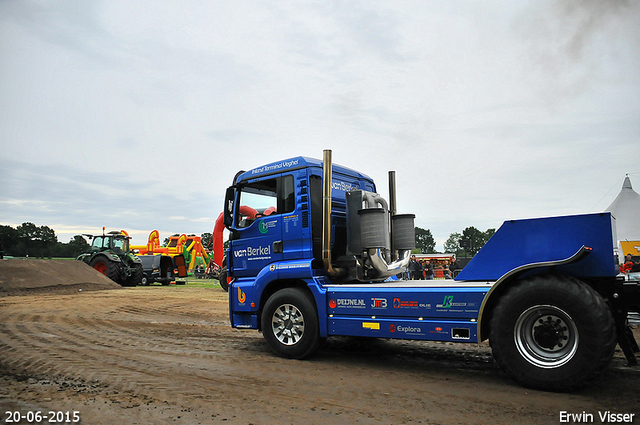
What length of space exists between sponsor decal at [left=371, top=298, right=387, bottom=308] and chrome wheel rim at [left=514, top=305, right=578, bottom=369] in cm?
170

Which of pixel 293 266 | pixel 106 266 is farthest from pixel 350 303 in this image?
pixel 106 266

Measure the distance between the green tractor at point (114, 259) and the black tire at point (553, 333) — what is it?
23.2 m

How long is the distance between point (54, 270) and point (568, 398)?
74.4 feet

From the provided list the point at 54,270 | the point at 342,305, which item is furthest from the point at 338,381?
the point at 54,270

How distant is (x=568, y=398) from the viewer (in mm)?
4641

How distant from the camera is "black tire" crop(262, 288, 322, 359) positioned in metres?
6.67

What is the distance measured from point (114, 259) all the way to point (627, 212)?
30203 millimetres

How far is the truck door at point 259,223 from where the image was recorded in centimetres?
738

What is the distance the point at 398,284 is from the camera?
21.9 ft

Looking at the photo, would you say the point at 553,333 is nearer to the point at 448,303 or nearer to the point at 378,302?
the point at 448,303

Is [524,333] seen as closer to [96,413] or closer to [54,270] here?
[96,413]

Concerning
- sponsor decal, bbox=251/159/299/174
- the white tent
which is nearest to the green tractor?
sponsor decal, bbox=251/159/299/174

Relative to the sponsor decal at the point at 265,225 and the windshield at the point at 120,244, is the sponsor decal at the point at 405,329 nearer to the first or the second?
the sponsor decal at the point at 265,225

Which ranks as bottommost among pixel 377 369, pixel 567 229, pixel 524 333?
pixel 377 369
